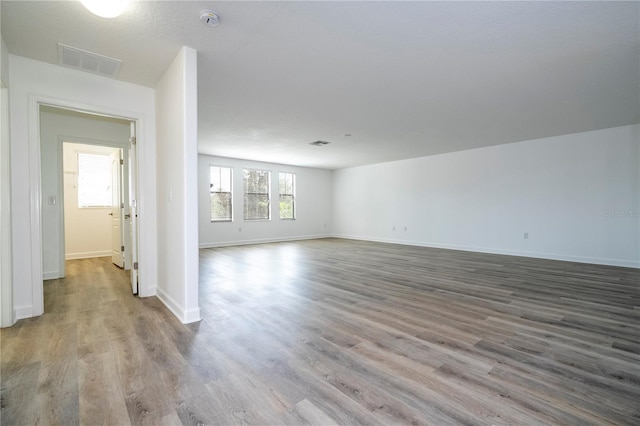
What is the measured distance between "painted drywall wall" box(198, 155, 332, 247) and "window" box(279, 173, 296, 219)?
0.14 m

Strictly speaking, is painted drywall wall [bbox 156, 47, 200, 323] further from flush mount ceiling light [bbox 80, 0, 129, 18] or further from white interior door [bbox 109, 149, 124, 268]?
white interior door [bbox 109, 149, 124, 268]

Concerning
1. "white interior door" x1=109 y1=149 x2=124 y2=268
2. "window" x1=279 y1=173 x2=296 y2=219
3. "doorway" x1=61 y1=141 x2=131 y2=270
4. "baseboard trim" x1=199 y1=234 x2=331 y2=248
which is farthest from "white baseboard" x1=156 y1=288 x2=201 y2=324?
"window" x1=279 y1=173 x2=296 y2=219

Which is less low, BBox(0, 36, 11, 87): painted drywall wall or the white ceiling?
the white ceiling

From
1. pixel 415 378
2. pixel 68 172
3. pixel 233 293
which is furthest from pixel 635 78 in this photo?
pixel 68 172

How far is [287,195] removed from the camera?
9383 millimetres

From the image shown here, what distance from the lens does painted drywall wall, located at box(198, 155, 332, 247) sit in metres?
7.65

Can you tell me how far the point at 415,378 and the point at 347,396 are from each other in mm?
455

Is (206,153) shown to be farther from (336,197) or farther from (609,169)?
(609,169)

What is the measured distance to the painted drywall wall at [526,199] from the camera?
515 cm

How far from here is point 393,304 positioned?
304cm

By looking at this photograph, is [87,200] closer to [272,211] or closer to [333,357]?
[272,211]

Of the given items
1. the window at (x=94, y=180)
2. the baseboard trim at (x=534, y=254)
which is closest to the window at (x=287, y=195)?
the baseboard trim at (x=534, y=254)

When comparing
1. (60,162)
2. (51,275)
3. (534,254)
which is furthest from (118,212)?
(534,254)

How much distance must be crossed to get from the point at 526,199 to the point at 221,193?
24.1ft
